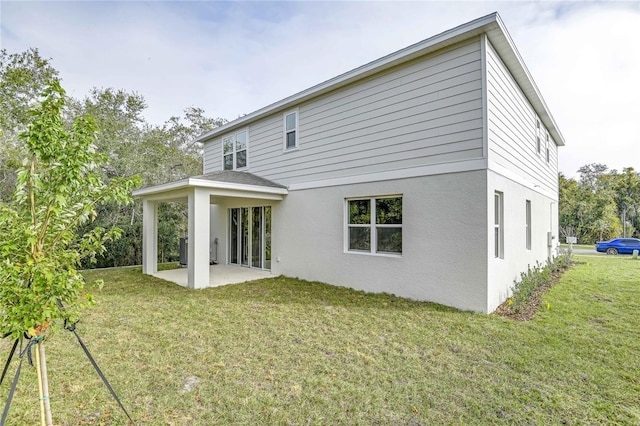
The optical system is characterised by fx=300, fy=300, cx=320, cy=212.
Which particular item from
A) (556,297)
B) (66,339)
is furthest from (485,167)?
(66,339)

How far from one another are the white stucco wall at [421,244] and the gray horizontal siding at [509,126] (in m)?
0.99

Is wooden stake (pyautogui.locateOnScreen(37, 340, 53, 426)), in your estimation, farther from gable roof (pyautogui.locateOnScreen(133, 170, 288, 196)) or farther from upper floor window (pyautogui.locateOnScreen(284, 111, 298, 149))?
upper floor window (pyautogui.locateOnScreen(284, 111, 298, 149))

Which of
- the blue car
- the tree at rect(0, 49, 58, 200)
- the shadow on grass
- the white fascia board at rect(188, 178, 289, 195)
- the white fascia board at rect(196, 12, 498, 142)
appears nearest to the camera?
the white fascia board at rect(196, 12, 498, 142)

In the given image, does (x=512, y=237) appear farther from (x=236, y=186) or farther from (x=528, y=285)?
(x=236, y=186)

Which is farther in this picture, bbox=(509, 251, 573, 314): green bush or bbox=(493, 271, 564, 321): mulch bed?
bbox=(509, 251, 573, 314): green bush

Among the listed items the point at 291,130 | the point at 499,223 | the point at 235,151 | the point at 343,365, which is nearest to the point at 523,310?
the point at 499,223

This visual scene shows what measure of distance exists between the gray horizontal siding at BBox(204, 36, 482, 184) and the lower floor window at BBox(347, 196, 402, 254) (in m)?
0.79

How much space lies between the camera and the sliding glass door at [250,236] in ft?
33.6

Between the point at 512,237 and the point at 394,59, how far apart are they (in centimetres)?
482

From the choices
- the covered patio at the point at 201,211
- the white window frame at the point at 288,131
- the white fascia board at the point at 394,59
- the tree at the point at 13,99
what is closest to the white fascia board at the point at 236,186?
the covered patio at the point at 201,211

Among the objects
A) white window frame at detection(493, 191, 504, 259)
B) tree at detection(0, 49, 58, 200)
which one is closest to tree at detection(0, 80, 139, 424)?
white window frame at detection(493, 191, 504, 259)

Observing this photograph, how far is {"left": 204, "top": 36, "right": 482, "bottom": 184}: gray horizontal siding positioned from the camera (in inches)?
229

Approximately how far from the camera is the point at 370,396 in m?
3.03

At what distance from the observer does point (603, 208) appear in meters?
24.9
